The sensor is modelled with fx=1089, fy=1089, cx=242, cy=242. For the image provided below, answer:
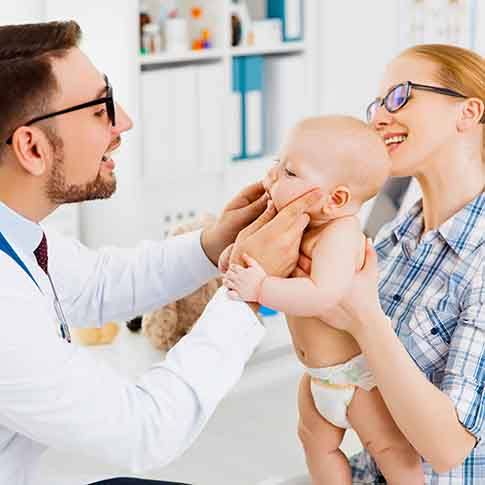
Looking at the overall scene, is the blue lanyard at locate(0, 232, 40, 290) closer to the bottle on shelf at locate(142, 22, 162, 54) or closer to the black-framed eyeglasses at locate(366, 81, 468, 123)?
the black-framed eyeglasses at locate(366, 81, 468, 123)

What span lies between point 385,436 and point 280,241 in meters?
0.35

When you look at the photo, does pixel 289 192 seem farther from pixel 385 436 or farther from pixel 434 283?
pixel 385 436

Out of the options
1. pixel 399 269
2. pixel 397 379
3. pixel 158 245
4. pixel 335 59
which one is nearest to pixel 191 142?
pixel 335 59

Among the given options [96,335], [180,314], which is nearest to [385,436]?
[180,314]

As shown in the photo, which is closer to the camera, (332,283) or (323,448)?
(332,283)

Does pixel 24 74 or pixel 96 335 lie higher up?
pixel 24 74

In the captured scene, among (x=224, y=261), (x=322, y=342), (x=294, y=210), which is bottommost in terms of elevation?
(x=322, y=342)

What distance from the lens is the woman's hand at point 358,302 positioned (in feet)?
5.06

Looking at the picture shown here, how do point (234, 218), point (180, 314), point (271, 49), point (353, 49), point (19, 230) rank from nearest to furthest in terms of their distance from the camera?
point (19, 230) → point (234, 218) → point (180, 314) → point (271, 49) → point (353, 49)

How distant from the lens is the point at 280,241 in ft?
5.09

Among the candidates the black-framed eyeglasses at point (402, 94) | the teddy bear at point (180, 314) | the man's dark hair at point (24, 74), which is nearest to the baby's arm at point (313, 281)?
the black-framed eyeglasses at point (402, 94)

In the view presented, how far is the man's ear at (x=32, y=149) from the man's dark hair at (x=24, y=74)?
1 cm

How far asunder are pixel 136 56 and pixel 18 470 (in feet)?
6.80

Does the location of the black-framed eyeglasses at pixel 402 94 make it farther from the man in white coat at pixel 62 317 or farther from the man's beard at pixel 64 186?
the man's beard at pixel 64 186
